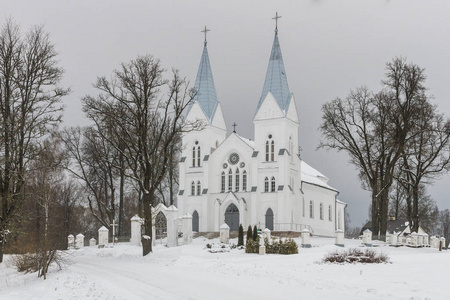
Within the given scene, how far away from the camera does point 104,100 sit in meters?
33.3

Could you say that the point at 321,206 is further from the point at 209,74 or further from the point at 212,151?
the point at 209,74

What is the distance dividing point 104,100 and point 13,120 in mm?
8251

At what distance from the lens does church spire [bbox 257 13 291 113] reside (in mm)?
55719

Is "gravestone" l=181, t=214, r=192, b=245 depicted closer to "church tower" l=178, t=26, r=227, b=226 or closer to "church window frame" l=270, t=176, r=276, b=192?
"church window frame" l=270, t=176, r=276, b=192

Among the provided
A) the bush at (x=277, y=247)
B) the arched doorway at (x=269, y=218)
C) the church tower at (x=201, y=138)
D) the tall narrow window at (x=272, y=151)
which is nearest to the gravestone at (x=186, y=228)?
the bush at (x=277, y=247)

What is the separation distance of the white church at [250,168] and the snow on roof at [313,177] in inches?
112

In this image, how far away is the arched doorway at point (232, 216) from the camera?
55156 mm

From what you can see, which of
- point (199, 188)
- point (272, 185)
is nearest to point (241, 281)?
point (272, 185)

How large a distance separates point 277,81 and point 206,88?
741 centimetres

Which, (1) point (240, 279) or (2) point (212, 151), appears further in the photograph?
(2) point (212, 151)

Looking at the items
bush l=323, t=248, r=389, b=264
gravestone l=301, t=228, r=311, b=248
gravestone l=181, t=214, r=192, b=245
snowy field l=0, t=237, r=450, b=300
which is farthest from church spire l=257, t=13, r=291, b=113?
bush l=323, t=248, r=389, b=264

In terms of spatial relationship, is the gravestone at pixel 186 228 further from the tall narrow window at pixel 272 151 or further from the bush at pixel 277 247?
the tall narrow window at pixel 272 151

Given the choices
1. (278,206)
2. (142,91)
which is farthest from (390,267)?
(278,206)

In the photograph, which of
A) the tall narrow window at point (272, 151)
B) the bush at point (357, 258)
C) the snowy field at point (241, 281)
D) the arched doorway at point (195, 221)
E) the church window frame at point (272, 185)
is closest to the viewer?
the snowy field at point (241, 281)
